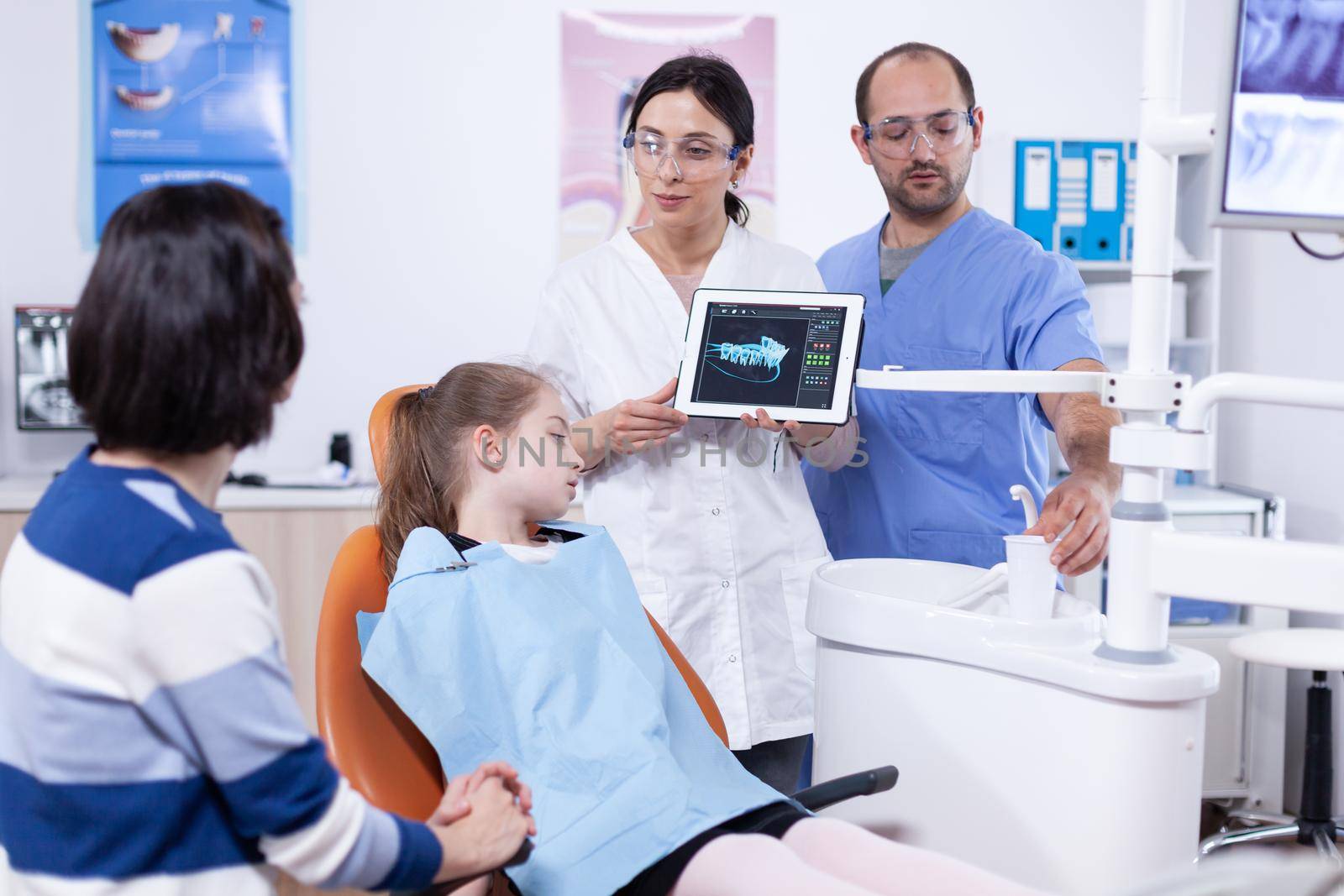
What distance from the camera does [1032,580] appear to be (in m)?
1.08

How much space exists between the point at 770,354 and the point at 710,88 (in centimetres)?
39

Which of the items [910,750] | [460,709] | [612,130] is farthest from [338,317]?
[910,750]

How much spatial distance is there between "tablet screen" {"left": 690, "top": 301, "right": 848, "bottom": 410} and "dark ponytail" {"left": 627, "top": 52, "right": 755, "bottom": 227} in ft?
0.90

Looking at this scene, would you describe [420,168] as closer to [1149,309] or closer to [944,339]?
[944,339]

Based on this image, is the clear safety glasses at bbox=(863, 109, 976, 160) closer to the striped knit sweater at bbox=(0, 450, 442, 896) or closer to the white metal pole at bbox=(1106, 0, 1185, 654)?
the white metal pole at bbox=(1106, 0, 1185, 654)

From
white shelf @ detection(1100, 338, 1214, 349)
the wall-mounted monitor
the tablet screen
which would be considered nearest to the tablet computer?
the tablet screen

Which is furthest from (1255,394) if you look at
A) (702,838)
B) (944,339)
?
(944,339)

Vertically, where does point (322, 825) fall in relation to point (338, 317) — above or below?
below

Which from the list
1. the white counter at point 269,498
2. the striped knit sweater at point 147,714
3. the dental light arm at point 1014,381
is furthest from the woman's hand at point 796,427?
the white counter at point 269,498

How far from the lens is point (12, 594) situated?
767mm

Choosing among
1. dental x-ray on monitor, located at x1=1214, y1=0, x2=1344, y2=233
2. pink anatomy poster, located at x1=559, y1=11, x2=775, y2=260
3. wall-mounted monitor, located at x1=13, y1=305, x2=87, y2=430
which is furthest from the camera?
pink anatomy poster, located at x1=559, y1=11, x2=775, y2=260

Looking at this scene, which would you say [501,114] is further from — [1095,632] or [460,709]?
[1095,632]

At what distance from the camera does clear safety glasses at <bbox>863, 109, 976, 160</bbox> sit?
170 cm

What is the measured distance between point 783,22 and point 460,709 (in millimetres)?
2458
